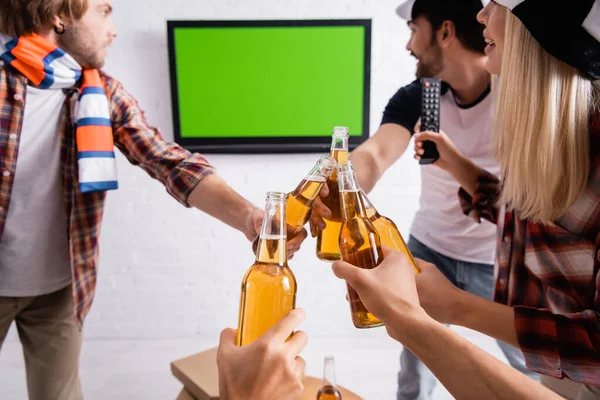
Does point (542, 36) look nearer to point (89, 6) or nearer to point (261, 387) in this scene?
point (261, 387)

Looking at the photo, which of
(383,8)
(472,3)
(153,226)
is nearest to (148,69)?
(153,226)

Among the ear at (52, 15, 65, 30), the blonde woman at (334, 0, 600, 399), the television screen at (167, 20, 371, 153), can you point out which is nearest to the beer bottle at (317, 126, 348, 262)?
the blonde woman at (334, 0, 600, 399)

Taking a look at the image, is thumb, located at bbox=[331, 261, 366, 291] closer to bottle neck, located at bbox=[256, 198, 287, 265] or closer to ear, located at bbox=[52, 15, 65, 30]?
bottle neck, located at bbox=[256, 198, 287, 265]

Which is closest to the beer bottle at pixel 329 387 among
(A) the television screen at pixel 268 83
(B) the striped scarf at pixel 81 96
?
(B) the striped scarf at pixel 81 96

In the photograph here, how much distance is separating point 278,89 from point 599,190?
1.72 metres

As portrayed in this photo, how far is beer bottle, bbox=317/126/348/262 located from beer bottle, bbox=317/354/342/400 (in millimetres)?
446

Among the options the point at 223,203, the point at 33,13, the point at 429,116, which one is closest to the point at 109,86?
the point at 33,13

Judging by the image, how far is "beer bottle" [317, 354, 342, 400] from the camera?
3.67 feet

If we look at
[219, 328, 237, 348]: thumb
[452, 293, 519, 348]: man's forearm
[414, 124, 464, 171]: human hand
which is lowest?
[452, 293, 519, 348]: man's forearm

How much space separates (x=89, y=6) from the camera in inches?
48.1

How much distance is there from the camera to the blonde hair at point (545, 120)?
0.73 m

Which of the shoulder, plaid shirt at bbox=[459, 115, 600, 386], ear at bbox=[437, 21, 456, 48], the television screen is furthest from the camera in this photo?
the television screen

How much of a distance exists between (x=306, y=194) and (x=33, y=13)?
0.99 m

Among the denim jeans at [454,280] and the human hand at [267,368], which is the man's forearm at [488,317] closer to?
the human hand at [267,368]
